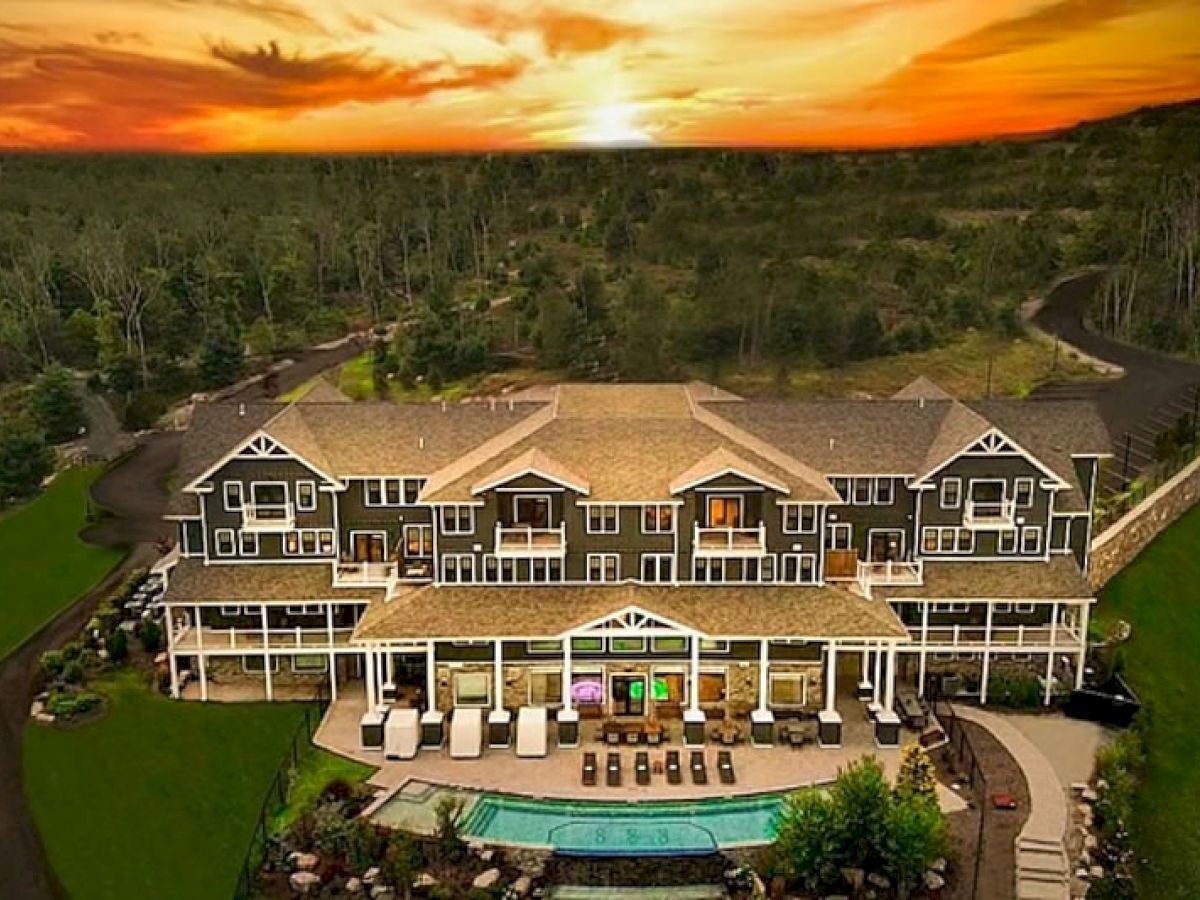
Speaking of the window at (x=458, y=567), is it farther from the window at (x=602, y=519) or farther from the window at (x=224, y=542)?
the window at (x=224, y=542)

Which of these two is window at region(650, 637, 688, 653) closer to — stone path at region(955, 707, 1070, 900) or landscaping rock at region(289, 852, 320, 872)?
stone path at region(955, 707, 1070, 900)

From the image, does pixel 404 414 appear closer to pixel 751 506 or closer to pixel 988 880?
pixel 751 506

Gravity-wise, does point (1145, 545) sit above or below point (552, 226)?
below

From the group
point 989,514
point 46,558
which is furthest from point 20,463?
point 989,514

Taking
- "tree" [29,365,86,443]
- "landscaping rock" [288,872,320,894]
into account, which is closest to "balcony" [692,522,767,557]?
"landscaping rock" [288,872,320,894]

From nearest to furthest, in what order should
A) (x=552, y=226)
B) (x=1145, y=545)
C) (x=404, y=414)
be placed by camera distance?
(x=404, y=414) < (x=1145, y=545) < (x=552, y=226)

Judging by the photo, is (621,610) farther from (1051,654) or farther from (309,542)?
(1051,654)

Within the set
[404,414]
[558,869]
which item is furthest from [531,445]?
[558,869]
